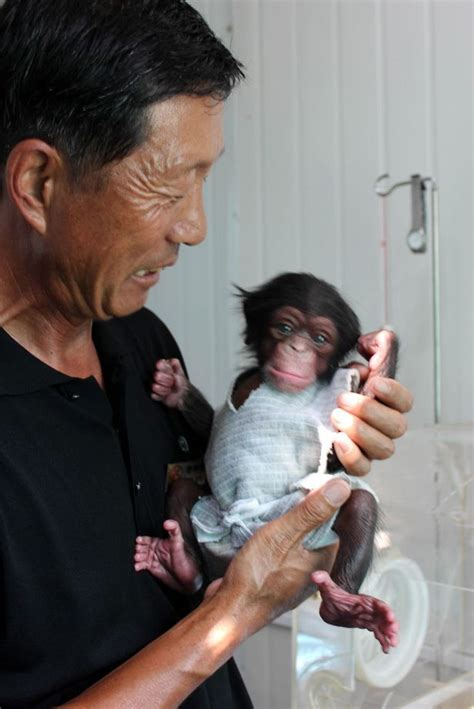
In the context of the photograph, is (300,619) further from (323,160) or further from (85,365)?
(323,160)

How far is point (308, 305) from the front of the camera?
111 cm

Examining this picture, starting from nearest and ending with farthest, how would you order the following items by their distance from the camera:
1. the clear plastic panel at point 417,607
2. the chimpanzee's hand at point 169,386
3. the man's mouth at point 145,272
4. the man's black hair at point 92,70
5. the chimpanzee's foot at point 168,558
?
1. the man's black hair at point 92,70
2. the man's mouth at point 145,272
3. the chimpanzee's foot at point 168,558
4. the chimpanzee's hand at point 169,386
5. the clear plastic panel at point 417,607

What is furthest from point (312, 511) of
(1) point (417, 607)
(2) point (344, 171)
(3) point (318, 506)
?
(2) point (344, 171)

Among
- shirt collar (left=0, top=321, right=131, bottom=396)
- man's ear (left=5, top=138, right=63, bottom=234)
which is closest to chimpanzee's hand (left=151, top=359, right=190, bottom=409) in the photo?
shirt collar (left=0, top=321, right=131, bottom=396)

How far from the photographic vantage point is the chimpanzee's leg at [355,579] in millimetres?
935

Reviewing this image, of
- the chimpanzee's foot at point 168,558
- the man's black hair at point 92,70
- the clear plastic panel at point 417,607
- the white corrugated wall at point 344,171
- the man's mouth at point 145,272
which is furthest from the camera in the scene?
the white corrugated wall at point 344,171

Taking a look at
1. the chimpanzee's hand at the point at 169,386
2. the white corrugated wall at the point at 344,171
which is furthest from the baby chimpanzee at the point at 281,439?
the white corrugated wall at the point at 344,171

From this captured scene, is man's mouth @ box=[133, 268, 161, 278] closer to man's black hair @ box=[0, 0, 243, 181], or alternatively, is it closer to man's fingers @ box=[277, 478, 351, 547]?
man's black hair @ box=[0, 0, 243, 181]

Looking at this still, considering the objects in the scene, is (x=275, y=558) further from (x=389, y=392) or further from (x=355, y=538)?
(x=389, y=392)

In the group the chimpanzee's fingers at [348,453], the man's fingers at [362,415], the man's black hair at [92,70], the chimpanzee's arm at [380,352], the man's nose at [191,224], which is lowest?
the chimpanzee's fingers at [348,453]

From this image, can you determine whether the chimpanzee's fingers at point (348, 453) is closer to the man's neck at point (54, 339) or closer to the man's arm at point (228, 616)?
the man's arm at point (228, 616)

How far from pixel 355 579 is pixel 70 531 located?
32 cm

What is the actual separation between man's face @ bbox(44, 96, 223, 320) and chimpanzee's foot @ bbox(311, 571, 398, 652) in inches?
14.8

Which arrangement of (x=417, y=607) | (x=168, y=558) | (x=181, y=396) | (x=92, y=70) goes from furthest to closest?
(x=417, y=607) → (x=181, y=396) → (x=168, y=558) → (x=92, y=70)
